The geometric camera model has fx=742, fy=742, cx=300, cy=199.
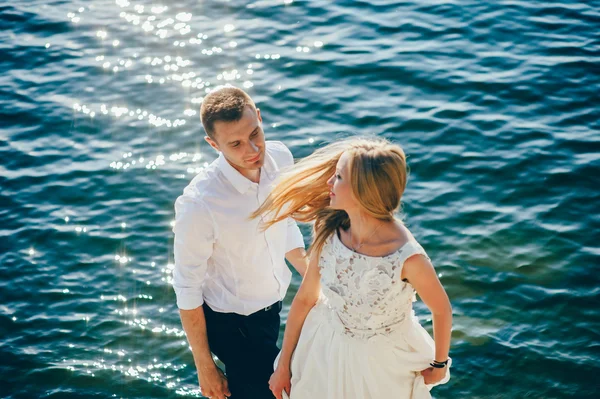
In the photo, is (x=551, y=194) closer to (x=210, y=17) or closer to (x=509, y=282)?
(x=509, y=282)

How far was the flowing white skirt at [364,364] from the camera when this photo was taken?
352cm

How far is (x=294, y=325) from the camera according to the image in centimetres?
374

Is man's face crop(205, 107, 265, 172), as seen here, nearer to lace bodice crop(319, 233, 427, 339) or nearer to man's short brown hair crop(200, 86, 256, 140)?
man's short brown hair crop(200, 86, 256, 140)

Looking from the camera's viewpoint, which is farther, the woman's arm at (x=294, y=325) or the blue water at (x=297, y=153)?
the blue water at (x=297, y=153)

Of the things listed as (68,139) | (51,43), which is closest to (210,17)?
(51,43)

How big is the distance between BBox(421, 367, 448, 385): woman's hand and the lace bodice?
10.3 inches

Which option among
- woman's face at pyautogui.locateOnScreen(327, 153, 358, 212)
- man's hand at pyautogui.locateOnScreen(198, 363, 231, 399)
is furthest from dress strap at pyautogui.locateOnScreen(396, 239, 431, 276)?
man's hand at pyautogui.locateOnScreen(198, 363, 231, 399)

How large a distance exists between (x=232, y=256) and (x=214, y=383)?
0.68m

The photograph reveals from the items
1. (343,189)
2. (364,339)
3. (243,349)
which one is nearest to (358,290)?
(364,339)

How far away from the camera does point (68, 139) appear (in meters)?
8.95

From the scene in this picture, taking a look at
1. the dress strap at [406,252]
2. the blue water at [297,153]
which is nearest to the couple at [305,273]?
the dress strap at [406,252]

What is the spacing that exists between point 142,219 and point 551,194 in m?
4.26

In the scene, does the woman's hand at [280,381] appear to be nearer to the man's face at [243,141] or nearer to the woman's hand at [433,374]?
the woman's hand at [433,374]

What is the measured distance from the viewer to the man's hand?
390 cm
